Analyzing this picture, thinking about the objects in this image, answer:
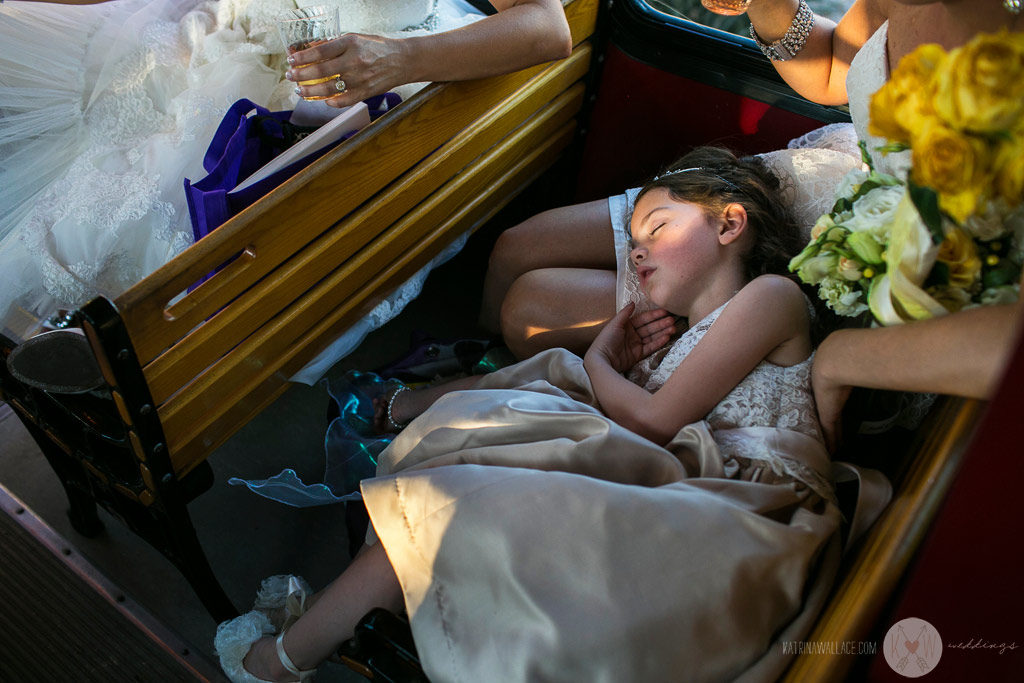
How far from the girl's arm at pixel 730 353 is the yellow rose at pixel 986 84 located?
64 centimetres

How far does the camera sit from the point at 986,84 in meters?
0.89

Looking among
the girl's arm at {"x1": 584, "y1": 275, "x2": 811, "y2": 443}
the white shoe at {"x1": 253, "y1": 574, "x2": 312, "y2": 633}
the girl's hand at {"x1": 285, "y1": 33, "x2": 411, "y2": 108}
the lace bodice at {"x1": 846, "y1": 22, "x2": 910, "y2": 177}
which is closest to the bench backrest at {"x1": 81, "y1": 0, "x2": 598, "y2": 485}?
the girl's hand at {"x1": 285, "y1": 33, "x2": 411, "y2": 108}

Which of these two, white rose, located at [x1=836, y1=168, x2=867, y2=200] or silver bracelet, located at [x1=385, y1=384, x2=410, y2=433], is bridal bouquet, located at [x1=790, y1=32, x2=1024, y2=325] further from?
silver bracelet, located at [x1=385, y1=384, x2=410, y2=433]

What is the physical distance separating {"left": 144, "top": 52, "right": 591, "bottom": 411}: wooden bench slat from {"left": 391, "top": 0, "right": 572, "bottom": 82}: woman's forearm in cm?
15

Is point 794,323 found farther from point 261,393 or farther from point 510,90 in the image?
point 261,393

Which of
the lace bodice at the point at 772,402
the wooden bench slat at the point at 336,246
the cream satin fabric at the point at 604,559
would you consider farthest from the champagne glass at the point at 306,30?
the lace bodice at the point at 772,402

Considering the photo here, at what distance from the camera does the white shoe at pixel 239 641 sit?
1596mm

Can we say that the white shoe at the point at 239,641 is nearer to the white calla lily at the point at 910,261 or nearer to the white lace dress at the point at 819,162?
the white lace dress at the point at 819,162

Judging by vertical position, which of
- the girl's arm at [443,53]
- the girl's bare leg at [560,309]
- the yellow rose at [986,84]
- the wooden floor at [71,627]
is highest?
the yellow rose at [986,84]

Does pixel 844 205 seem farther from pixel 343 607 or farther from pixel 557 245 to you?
pixel 343 607

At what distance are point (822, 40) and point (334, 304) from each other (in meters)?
1.35

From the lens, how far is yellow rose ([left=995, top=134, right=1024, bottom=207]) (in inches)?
36.0

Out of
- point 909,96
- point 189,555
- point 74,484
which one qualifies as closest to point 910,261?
point 909,96

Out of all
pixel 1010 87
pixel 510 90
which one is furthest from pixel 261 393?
pixel 1010 87
